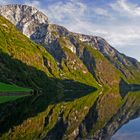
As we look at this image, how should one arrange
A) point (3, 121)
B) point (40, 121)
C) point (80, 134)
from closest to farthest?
point (80, 134), point (3, 121), point (40, 121)

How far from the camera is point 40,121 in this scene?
9838 centimetres

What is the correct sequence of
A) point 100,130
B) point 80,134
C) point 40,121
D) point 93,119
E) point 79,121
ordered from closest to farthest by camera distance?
point 80,134 → point 100,130 → point 40,121 → point 79,121 → point 93,119

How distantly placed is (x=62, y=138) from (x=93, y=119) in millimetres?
46041

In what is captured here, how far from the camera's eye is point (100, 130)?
301 ft

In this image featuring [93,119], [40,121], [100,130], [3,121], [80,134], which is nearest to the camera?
[80,134]

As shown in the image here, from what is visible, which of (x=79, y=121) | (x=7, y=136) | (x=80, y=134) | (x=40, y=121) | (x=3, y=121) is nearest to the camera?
(x=7, y=136)

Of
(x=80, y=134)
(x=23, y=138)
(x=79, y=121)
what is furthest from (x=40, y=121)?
(x=23, y=138)

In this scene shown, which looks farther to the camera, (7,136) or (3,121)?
(3,121)

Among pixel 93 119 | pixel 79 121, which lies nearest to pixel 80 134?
pixel 79 121

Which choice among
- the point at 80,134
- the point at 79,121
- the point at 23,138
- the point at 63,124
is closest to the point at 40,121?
the point at 63,124

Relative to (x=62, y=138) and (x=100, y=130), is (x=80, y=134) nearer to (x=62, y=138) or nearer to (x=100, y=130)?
(x=62, y=138)

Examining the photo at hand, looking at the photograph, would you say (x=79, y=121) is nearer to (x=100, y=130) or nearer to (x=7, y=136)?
(x=100, y=130)

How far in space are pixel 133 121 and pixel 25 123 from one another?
43.2m

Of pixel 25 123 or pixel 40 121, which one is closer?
pixel 25 123
